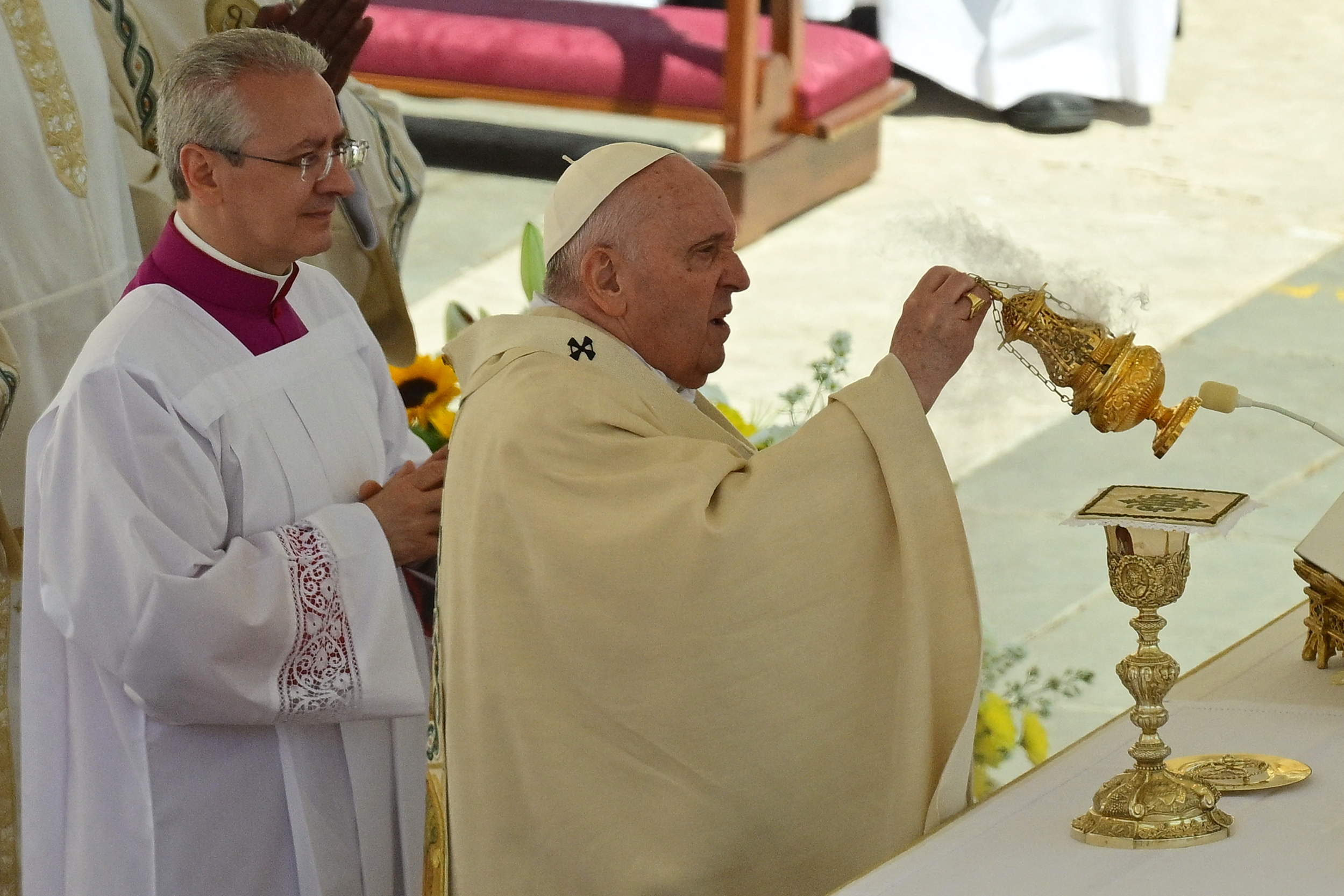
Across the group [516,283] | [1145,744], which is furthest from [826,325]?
[1145,744]

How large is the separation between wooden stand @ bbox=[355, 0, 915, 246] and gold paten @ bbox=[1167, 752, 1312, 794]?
5371mm

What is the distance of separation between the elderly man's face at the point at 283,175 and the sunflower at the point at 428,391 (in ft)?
2.60

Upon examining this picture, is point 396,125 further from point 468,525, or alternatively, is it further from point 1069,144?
point 1069,144

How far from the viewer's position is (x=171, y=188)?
11.0 ft

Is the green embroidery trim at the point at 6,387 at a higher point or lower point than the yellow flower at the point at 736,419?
higher

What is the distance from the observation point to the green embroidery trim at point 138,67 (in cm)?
341

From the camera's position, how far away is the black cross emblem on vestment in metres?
2.17

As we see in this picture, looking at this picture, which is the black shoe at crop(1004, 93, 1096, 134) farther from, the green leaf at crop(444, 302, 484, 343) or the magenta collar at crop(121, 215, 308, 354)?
the magenta collar at crop(121, 215, 308, 354)

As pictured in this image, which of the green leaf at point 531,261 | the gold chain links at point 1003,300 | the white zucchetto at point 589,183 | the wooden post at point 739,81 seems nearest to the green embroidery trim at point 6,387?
the white zucchetto at point 589,183

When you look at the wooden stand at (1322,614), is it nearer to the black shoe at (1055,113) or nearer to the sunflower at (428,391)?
the sunflower at (428,391)

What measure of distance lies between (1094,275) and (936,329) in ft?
0.66

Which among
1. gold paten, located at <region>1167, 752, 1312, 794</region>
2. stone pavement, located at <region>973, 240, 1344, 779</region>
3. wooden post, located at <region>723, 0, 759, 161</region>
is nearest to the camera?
gold paten, located at <region>1167, 752, 1312, 794</region>

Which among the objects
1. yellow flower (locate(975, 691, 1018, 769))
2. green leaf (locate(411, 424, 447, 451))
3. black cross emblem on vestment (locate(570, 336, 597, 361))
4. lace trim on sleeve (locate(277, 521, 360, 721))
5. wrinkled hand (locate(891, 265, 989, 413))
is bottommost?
yellow flower (locate(975, 691, 1018, 769))

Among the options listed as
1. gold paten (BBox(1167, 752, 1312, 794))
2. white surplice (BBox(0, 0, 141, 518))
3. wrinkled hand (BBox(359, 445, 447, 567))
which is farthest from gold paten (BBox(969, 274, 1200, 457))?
white surplice (BBox(0, 0, 141, 518))
